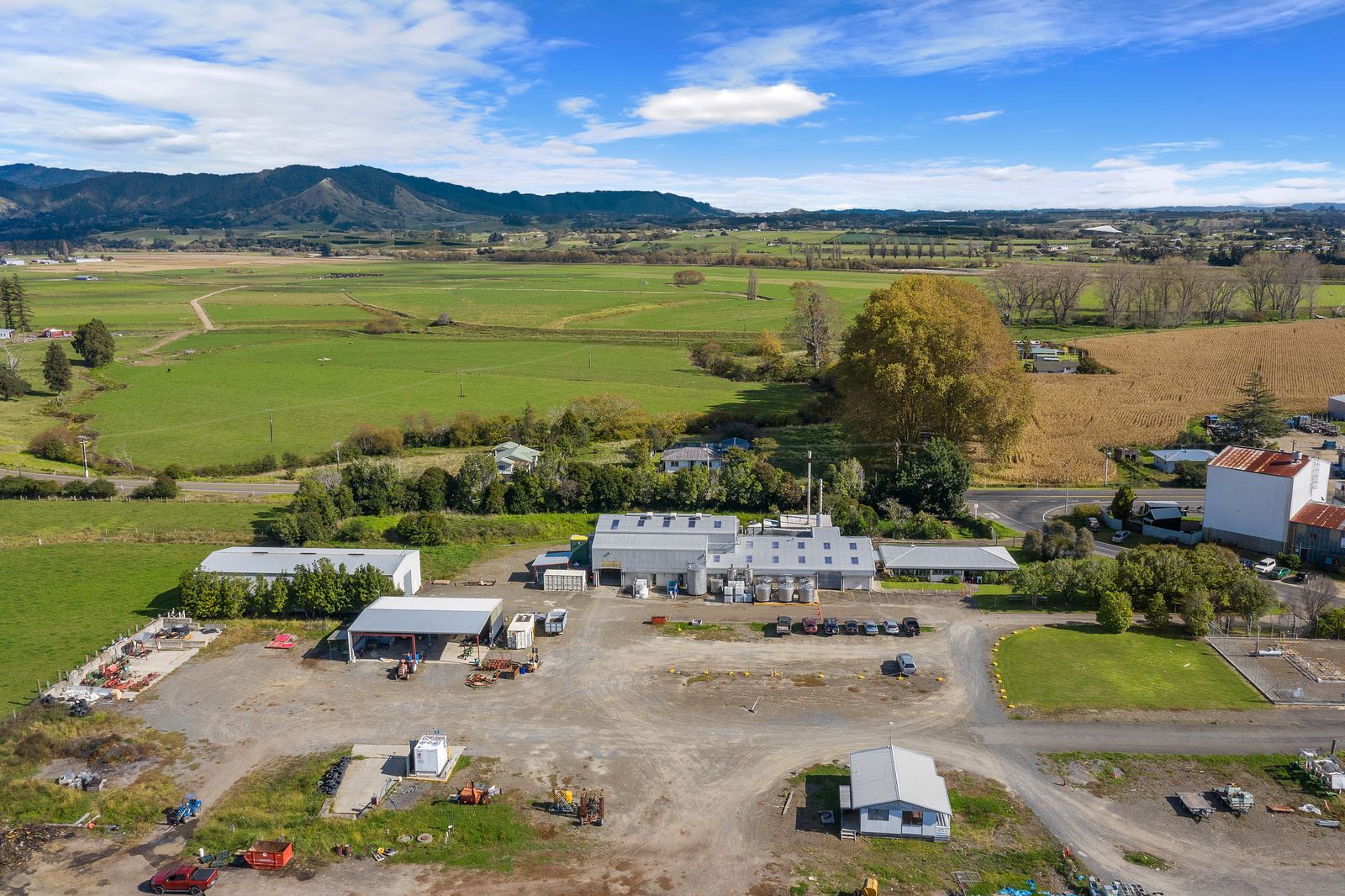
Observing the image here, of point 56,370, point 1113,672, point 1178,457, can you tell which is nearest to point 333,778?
point 1113,672

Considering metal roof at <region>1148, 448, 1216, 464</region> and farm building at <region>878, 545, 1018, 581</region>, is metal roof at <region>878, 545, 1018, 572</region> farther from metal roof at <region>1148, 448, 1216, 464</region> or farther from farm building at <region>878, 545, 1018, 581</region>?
metal roof at <region>1148, 448, 1216, 464</region>

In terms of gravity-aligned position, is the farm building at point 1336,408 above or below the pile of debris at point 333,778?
above

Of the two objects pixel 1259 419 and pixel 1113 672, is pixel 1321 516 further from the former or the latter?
pixel 1259 419

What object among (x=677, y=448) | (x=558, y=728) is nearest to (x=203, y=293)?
(x=677, y=448)

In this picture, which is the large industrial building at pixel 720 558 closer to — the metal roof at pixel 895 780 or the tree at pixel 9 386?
the metal roof at pixel 895 780

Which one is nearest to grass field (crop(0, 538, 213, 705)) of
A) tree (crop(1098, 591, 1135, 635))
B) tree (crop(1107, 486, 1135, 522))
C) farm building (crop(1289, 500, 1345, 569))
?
tree (crop(1098, 591, 1135, 635))

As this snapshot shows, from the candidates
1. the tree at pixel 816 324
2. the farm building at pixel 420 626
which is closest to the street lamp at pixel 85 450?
the farm building at pixel 420 626

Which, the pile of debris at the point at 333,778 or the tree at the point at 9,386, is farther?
the tree at the point at 9,386
